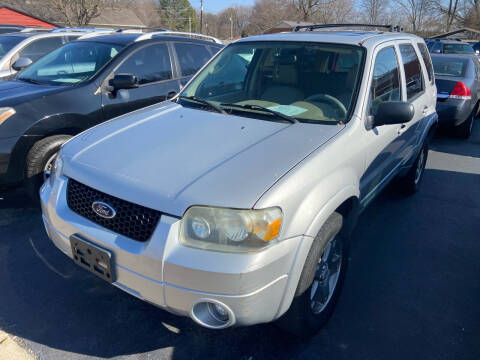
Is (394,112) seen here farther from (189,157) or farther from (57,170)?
(57,170)

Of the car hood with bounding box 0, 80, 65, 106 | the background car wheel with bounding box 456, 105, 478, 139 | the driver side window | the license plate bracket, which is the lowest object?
the background car wheel with bounding box 456, 105, 478, 139

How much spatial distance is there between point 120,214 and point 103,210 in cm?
12

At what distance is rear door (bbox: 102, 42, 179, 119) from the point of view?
4.34 meters

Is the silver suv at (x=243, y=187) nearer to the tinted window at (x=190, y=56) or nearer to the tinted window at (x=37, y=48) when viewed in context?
the tinted window at (x=190, y=56)

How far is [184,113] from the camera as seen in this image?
115 inches

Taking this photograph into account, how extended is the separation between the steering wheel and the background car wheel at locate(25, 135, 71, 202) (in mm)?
2577

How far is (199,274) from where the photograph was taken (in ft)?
5.81

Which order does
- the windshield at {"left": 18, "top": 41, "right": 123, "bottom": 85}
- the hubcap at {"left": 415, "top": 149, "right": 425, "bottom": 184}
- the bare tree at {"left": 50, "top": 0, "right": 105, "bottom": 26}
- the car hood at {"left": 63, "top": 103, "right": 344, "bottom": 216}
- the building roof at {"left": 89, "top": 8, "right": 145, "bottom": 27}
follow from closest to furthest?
the car hood at {"left": 63, "top": 103, "right": 344, "bottom": 216}, the windshield at {"left": 18, "top": 41, "right": 123, "bottom": 85}, the hubcap at {"left": 415, "top": 149, "right": 425, "bottom": 184}, the bare tree at {"left": 50, "top": 0, "right": 105, "bottom": 26}, the building roof at {"left": 89, "top": 8, "right": 145, "bottom": 27}

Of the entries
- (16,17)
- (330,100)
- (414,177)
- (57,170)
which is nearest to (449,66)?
(414,177)

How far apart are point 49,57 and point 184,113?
3.01 m

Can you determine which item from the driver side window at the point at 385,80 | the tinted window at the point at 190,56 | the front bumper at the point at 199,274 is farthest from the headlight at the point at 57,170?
the tinted window at the point at 190,56

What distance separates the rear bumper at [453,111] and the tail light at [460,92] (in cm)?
7

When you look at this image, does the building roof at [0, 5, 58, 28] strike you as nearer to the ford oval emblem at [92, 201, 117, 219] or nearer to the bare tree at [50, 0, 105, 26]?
the bare tree at [50, 0, 105, 26]

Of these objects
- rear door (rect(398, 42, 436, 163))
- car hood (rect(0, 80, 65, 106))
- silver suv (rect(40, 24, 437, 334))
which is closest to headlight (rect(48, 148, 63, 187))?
silver suv (rect(40, 24, 437, 334))
